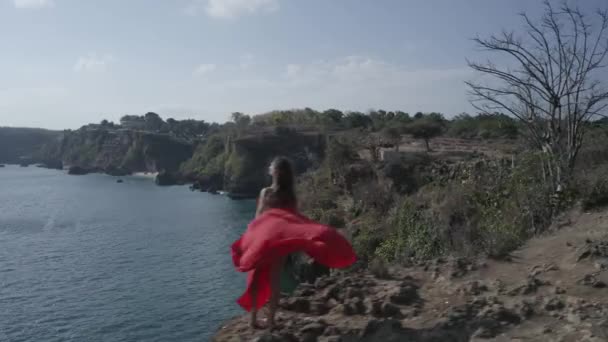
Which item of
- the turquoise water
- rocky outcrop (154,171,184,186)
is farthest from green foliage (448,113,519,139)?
rocky outcrop (154,171,184,186)

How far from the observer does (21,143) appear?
141375mm

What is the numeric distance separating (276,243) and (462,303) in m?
2.08

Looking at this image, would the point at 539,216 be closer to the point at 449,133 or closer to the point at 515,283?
the point at 515,283

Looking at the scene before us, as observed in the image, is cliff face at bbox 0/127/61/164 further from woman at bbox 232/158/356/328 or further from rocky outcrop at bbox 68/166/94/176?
woman at bbox 232/158/356/328

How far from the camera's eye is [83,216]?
141 feet

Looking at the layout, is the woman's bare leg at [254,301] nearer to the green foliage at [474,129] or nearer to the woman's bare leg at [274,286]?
the woman's bare leg at [274,286]

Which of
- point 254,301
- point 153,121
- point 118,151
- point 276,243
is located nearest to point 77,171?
point 118,151

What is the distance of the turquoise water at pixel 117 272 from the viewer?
18.0m

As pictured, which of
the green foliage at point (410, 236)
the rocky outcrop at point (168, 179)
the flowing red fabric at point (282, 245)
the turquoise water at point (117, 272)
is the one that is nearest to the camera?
the flowing red fabric at point (282, 245)

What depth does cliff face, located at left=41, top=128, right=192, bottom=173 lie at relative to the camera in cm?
9594

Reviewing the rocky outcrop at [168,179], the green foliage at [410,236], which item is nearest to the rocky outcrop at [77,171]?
the rocky outcrop at [168,179]

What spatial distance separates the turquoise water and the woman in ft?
41.7

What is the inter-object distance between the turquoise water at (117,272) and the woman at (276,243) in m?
12.7

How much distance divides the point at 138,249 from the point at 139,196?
30015 millimetres
